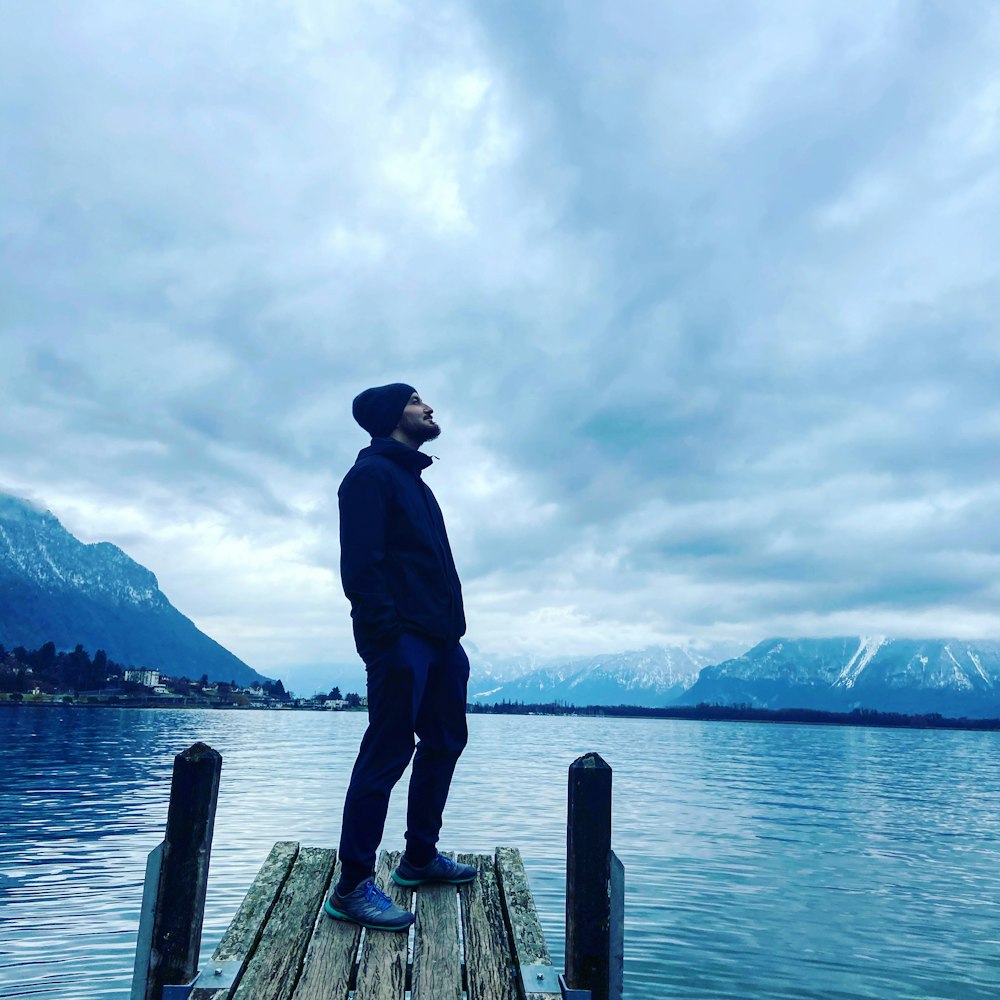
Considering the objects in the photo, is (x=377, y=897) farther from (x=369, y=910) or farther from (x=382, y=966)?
(x=382, y=966)

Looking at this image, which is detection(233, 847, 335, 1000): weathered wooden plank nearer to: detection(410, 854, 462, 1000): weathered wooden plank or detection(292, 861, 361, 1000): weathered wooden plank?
detection(292, 861, 361, 1000): weathered wooden plank

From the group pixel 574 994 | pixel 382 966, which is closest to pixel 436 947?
pixel 382 966

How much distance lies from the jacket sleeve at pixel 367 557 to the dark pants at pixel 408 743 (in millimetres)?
233

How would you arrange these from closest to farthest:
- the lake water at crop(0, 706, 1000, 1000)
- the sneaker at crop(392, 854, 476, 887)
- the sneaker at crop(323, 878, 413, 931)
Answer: the sneaker at crop(323, 878, 413, 931)
the sneaker at crop(392, 854, 476, 887)
the lake water at crop(0, 706, 1000, 1000)

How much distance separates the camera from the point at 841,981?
14062 millimetres

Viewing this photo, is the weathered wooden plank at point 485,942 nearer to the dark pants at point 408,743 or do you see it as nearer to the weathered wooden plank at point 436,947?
the weathered wooden plank at point 436,947

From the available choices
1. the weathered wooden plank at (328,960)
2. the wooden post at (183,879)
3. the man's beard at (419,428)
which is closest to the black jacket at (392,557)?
the man's beard at (419,428)

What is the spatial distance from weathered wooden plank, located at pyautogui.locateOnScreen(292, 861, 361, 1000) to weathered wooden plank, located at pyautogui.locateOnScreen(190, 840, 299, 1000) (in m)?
0.39

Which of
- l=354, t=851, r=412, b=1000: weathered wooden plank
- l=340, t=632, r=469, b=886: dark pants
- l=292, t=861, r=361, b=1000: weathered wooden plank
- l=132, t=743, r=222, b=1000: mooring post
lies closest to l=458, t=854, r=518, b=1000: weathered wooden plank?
l=354, t=851, r=412, b=1000: weathered wooden plank

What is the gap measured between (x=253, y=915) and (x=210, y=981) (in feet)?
3.06

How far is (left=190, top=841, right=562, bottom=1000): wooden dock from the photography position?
4.95 m

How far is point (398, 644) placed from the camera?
5984 mm

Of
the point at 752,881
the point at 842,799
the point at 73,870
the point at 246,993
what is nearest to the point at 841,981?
the point at 752,881

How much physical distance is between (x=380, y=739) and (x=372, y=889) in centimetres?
104
